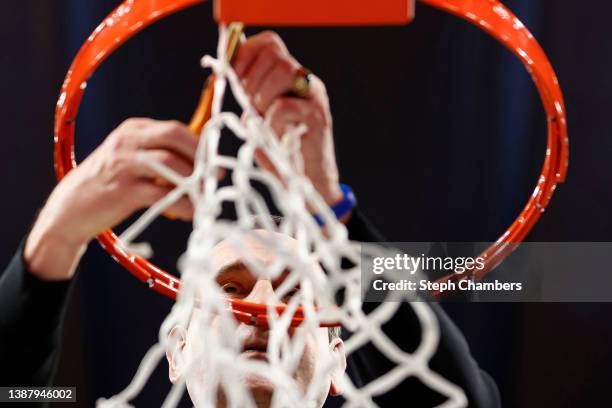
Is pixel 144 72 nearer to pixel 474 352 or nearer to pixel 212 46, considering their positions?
pixel 212 46

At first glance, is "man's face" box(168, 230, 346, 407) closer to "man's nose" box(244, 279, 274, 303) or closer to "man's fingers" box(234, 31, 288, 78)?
"man's nose" box(244, 279, 274, 303)

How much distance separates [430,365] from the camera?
0.92 metres

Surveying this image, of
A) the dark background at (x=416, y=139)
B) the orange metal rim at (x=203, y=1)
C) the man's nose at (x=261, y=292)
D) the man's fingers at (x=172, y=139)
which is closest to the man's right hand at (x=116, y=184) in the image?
the man's fingers at (x=172, y=139)

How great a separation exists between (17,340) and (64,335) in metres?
0.39

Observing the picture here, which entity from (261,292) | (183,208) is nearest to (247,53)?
(183,208)

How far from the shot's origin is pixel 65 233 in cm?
67

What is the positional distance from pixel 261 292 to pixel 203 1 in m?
0.31

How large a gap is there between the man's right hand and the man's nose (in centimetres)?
21

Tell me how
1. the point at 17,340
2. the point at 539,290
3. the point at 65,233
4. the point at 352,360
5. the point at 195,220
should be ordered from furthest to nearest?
1. the point at 539,290
2. the point at 352,360
3. the point at 17,340
4. the point at 65,233
5. the point at 195,220

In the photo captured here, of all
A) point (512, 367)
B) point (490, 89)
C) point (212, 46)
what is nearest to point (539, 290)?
point (512, 367)

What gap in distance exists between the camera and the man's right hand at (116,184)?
0.58 m

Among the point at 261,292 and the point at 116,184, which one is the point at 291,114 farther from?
the point at 261,292

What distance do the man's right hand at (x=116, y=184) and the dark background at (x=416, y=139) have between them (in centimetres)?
48

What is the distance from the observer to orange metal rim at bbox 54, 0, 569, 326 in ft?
2.20
